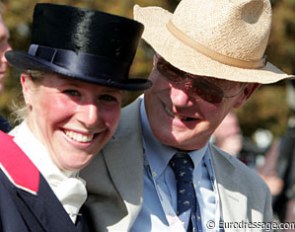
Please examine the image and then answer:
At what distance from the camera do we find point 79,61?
10.7 ft

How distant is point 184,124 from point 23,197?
0.91 m

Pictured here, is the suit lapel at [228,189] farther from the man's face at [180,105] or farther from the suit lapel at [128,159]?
the suit lapel at [128,159]

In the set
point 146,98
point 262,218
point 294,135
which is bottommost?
point 294,135

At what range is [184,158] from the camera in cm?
385

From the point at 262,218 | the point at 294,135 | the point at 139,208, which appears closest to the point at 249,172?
the point at 262,218

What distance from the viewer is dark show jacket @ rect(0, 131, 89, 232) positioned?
3041mm

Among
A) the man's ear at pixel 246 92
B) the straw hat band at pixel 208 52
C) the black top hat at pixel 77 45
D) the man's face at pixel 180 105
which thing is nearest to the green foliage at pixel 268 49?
the man's ear at pixel 246 92

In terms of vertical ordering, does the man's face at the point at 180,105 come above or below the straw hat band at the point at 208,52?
below

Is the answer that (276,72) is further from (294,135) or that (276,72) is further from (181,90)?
(294,135)

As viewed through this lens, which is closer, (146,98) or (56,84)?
(56,84)

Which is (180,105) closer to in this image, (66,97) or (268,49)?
(66,97)

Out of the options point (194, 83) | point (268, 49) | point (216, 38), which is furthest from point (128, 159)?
point (268, 49)

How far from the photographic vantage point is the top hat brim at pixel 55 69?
320 centimetres

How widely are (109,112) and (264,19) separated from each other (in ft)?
3.30
